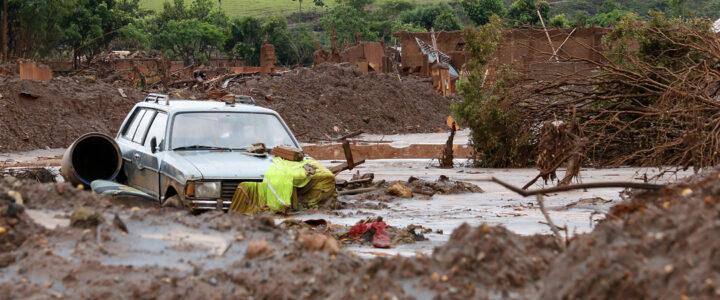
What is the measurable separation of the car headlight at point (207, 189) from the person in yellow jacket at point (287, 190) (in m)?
0.21

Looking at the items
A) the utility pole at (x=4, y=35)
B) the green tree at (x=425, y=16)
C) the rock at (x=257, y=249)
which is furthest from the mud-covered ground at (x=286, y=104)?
the green tree at (x=425, y=16)

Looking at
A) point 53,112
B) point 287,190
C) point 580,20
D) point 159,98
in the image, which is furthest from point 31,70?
point 287,190

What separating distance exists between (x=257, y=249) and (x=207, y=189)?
3.48m

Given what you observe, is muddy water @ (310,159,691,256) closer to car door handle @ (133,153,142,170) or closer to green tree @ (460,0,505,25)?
car door handle @ (133,153,142,170)

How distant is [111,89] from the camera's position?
2664cm

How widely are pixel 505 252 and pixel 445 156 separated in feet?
39.5

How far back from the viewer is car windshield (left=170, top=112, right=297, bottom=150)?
367 inches

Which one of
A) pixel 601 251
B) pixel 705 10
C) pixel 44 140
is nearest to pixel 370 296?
pixel 601 251

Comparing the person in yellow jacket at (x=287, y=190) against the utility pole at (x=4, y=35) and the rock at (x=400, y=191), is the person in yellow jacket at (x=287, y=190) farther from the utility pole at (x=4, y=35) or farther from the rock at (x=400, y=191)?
the utility pole at (x=4, y=35)

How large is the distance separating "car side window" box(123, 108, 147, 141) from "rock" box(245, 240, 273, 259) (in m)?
5.96

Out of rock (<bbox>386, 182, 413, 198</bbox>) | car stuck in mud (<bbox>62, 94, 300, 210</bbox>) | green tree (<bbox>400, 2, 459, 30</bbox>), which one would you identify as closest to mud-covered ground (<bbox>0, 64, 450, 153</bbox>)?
rock (<bbox>386, 182, 413, 198</bbox>)

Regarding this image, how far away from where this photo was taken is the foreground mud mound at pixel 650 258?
3443 mm

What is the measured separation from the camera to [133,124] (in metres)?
10.6

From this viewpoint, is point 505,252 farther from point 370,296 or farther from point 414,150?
point 414,150
